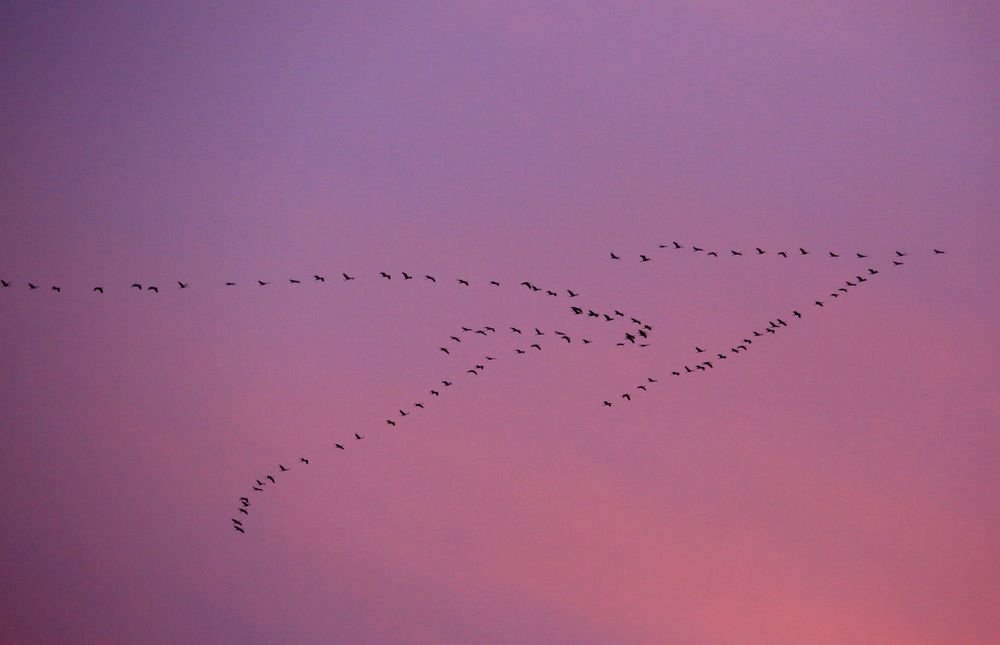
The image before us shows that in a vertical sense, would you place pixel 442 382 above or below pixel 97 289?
below

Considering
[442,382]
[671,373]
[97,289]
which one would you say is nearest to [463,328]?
[442,382]

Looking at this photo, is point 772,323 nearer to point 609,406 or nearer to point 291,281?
point 609,406

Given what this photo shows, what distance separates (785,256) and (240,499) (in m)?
13.3

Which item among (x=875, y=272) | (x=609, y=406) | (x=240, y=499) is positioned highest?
(x=875, y=272)

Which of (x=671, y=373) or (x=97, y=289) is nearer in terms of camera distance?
(x=671, y=373)

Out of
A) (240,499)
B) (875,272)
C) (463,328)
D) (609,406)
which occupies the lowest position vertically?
(240,499)

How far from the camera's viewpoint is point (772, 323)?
20.4 metres

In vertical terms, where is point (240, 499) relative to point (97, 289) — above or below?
below

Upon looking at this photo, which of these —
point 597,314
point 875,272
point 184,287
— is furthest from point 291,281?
point 875,272

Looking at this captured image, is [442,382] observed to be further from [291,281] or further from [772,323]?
[772,323]

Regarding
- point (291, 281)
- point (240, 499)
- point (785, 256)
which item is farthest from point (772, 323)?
point (240, 499)

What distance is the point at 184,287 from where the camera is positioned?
21.8 metres

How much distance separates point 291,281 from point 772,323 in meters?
10.7

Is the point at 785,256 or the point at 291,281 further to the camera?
the point at 291,281
